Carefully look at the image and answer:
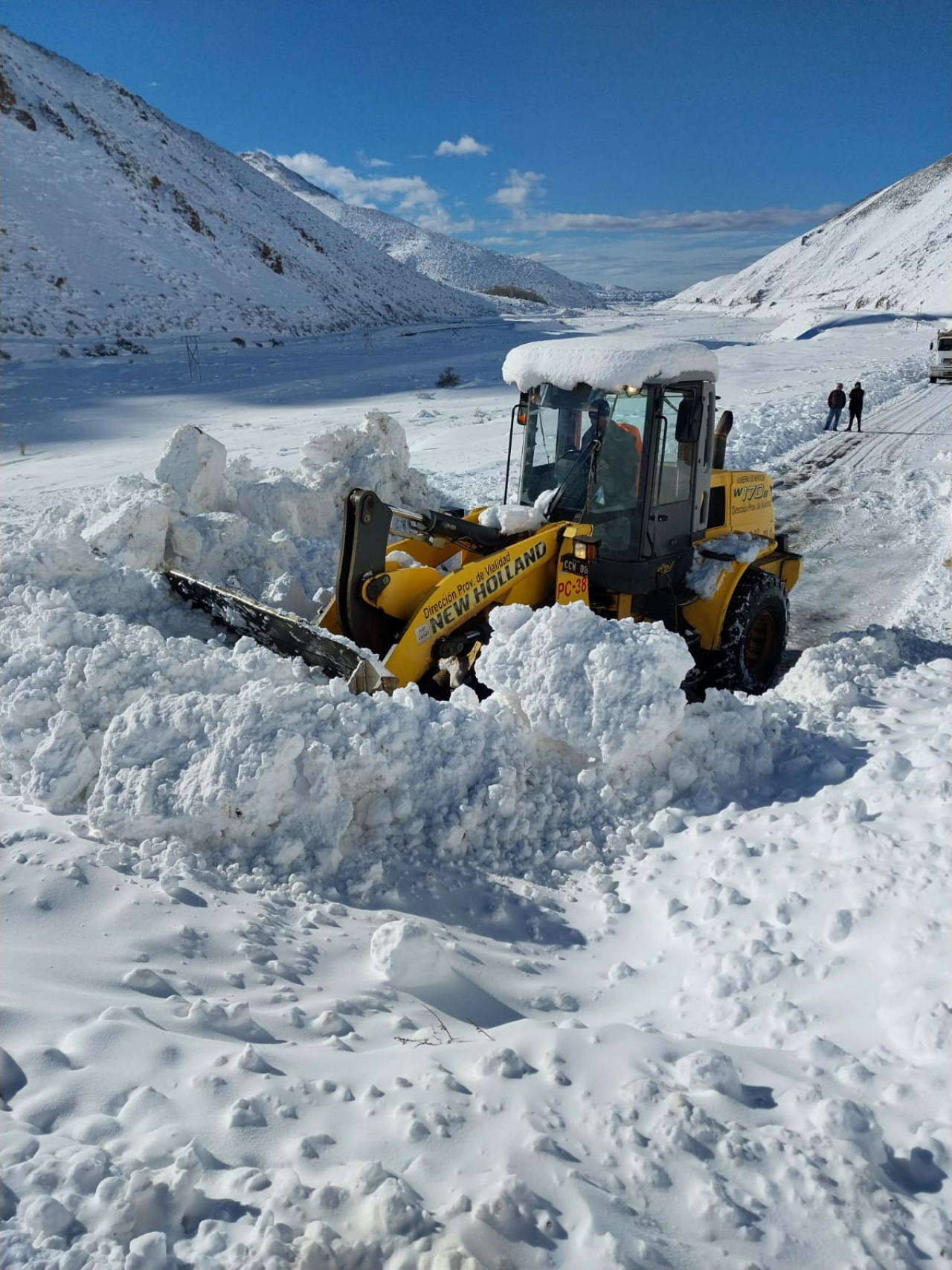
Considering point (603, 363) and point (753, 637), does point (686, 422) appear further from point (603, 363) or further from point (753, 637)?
point (753, 637)

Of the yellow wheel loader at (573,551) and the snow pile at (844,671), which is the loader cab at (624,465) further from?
the snow pile at (844,671)

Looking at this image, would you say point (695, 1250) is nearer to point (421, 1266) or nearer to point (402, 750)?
point (421, 1266)

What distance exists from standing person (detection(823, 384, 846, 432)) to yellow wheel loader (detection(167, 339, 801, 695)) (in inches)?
502

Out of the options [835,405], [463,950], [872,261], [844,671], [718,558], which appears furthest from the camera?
[872,261]

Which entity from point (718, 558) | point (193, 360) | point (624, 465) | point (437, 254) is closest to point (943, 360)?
point (193, 360)

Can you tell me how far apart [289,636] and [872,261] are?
343 feet

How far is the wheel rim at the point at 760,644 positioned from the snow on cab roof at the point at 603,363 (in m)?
2.10

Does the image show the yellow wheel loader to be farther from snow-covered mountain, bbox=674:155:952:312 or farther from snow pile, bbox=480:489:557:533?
snow-covered mountain, bbox=674:155:952:312

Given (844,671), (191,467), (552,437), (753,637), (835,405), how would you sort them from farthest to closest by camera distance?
(835,405)
(191,467)
(753,637)
(552,437)
(844,671)

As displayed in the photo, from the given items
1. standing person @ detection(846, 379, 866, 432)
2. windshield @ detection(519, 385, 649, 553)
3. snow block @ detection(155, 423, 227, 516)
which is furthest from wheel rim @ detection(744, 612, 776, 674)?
standing person @ detection(846, 379, 866, 432)

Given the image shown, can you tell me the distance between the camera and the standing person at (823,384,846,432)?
60.4 feet

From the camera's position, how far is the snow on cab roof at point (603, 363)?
5980 millimetres

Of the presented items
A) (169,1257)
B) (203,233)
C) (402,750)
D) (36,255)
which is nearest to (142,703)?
(402,750)

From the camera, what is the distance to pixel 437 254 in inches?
Answer: 5374
